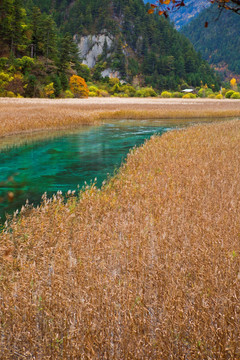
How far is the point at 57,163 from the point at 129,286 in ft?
37.2

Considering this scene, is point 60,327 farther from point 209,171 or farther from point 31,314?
point 209,171

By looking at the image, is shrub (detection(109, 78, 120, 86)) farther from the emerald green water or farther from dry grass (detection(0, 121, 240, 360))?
dry grass (detection(0, 121, 240, 360))

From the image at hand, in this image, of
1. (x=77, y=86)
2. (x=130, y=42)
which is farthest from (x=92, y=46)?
(x=77, y=86)

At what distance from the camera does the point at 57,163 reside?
14.2 meters

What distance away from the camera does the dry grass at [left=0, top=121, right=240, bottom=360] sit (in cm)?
262

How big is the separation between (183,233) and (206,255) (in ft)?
2.94

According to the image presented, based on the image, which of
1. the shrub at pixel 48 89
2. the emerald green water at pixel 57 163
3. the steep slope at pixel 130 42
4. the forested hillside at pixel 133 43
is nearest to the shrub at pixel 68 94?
the shrub at pixel 48 89

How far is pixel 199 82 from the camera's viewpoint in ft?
447

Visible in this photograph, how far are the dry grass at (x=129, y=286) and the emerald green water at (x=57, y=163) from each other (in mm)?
2889

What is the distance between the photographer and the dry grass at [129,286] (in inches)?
103

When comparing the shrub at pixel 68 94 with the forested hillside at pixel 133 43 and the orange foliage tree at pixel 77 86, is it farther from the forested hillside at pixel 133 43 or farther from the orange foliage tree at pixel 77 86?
the forested hillside at pixel 133 43

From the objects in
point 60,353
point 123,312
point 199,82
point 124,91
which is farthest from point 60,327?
point 199,82

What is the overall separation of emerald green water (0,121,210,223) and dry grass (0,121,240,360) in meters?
2.89

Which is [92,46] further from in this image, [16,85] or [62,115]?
[62,115]
